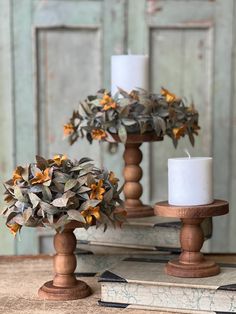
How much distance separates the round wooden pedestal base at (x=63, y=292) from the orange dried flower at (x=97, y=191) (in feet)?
0.50

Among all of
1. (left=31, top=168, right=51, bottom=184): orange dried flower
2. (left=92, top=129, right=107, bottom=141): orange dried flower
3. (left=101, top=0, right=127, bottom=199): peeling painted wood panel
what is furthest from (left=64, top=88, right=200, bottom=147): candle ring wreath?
(left=101, top=0, right=127, bottom=199): peeling painted wood panel

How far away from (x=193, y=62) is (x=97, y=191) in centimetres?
116

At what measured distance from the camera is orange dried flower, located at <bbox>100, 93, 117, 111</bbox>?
47.6 inches

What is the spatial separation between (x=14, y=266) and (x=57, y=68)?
0.95 metres

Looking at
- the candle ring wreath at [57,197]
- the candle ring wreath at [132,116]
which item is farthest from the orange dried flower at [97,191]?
the candle ring wreath at [132,116]

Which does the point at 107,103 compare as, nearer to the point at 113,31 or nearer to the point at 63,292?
the point at 63,292

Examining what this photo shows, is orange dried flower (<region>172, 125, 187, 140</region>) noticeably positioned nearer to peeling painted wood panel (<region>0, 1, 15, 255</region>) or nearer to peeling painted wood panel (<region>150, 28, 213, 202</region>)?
peeling painted wood panel (<region>150, 28, 213, 202</region>)

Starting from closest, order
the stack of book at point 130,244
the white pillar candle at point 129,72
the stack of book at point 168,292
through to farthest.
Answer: the stack of book at point 168,292
the stack of book at point 130,244
the white pillar candle at point 129,72

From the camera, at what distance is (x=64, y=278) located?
1033mm

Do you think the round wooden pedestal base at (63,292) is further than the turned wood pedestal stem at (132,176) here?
No

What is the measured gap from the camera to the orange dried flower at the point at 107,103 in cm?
121

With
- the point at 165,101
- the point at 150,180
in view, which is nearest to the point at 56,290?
the point at 165,101

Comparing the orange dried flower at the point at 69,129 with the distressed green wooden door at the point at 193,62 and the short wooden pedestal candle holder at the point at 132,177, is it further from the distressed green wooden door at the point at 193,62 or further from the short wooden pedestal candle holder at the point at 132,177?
Answer: the distressed green wooden door at the point at 193,62

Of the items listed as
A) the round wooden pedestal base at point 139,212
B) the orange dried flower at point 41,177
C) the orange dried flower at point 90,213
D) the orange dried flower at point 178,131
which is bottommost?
the round wooden pedestal base at point 139,212
